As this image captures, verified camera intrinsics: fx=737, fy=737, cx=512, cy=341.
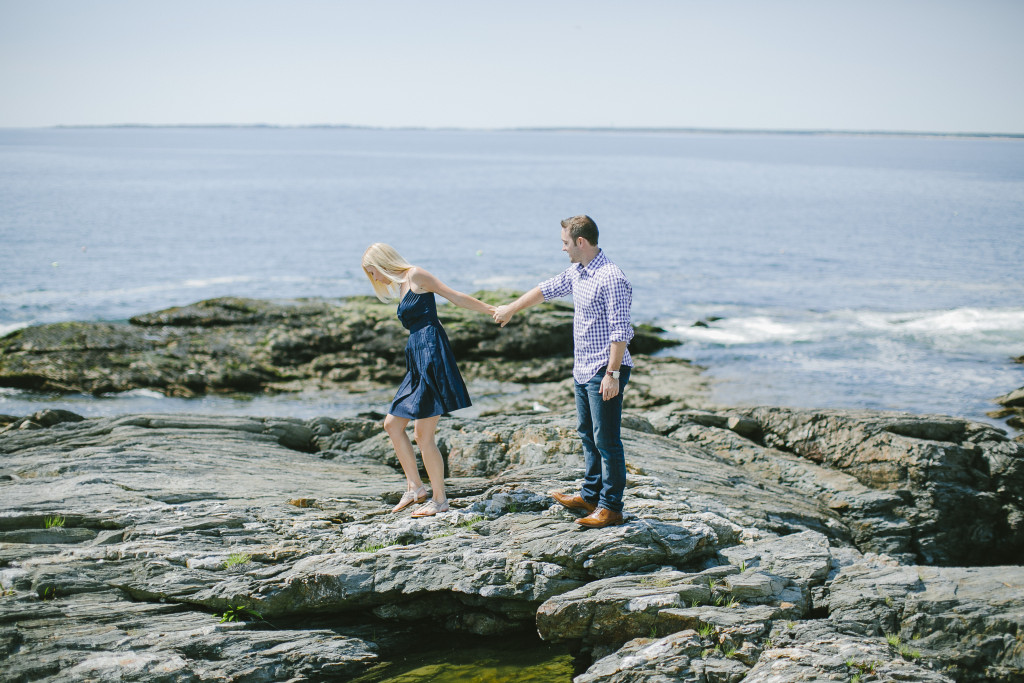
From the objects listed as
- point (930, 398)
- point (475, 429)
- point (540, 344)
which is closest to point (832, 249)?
point (930, 398)

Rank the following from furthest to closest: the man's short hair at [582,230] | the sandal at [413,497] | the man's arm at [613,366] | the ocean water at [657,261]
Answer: the ocean water at [657,261] → the sandal at [413,497] → the man's short hair at [582,230] → the man's arm at [613,366]

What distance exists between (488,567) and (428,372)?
6.86 ft

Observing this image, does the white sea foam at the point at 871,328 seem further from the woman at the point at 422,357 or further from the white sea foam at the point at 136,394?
the woman at the point at 422,357

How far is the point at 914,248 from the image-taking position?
2343 inches

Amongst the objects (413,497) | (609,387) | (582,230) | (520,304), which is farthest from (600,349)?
(413,497)

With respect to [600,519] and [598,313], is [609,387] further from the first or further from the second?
[600,519]

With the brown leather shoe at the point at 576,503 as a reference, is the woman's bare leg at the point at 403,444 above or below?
above

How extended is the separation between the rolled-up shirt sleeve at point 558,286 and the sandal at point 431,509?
2.54m

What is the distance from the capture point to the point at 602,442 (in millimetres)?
7152

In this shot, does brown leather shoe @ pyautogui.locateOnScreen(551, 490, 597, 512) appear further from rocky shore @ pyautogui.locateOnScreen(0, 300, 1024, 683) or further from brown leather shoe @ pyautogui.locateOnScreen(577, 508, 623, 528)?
brown leather shoe @ pyautogui.locateOnScreen(577, 508, 623, 528)

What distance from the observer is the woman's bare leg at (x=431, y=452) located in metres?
7.89

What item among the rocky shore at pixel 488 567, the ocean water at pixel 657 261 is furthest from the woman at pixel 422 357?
the ocean water at pixel 657 261

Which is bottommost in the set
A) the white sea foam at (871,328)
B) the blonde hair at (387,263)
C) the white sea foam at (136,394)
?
the white sea foam at (136,394)

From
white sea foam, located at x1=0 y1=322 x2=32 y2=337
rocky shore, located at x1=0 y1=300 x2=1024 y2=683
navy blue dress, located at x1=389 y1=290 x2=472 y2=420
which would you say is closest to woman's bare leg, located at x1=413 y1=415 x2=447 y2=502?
navy blue dress, located at x1=389 y1=290 x2=472 y2=420
